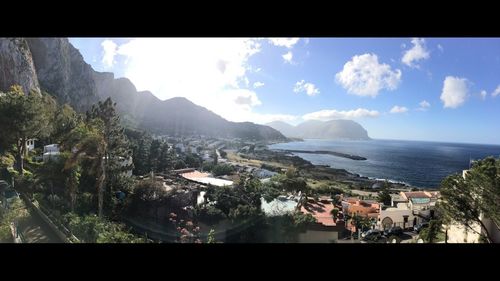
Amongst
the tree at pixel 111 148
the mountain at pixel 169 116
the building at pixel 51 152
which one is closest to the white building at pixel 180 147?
the mountain at pixel 169 116

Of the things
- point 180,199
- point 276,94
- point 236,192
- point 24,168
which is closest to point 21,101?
point 24,168

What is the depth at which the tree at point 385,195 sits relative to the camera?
293 inches

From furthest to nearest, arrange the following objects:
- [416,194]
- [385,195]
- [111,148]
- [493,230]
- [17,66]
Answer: [17,66], [111,148], [385,195], [416,194], [493,230]

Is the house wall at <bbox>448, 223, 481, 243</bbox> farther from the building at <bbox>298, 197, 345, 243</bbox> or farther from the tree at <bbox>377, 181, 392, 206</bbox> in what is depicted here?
the building at <bbox>298, 197, 345, 243</bbox>

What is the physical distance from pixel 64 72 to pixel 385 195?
36.5 feet

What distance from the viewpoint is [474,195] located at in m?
5.84

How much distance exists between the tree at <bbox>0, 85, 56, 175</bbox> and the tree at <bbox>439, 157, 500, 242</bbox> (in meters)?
8.66

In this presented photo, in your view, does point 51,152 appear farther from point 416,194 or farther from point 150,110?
point 416,194

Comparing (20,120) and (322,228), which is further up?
(20,120)

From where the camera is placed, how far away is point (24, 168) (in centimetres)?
791

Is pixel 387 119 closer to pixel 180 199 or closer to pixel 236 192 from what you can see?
pixel 236 192

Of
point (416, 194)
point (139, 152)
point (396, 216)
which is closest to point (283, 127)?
point (396, 216)

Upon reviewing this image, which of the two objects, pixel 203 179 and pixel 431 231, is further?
pixel 203 179
